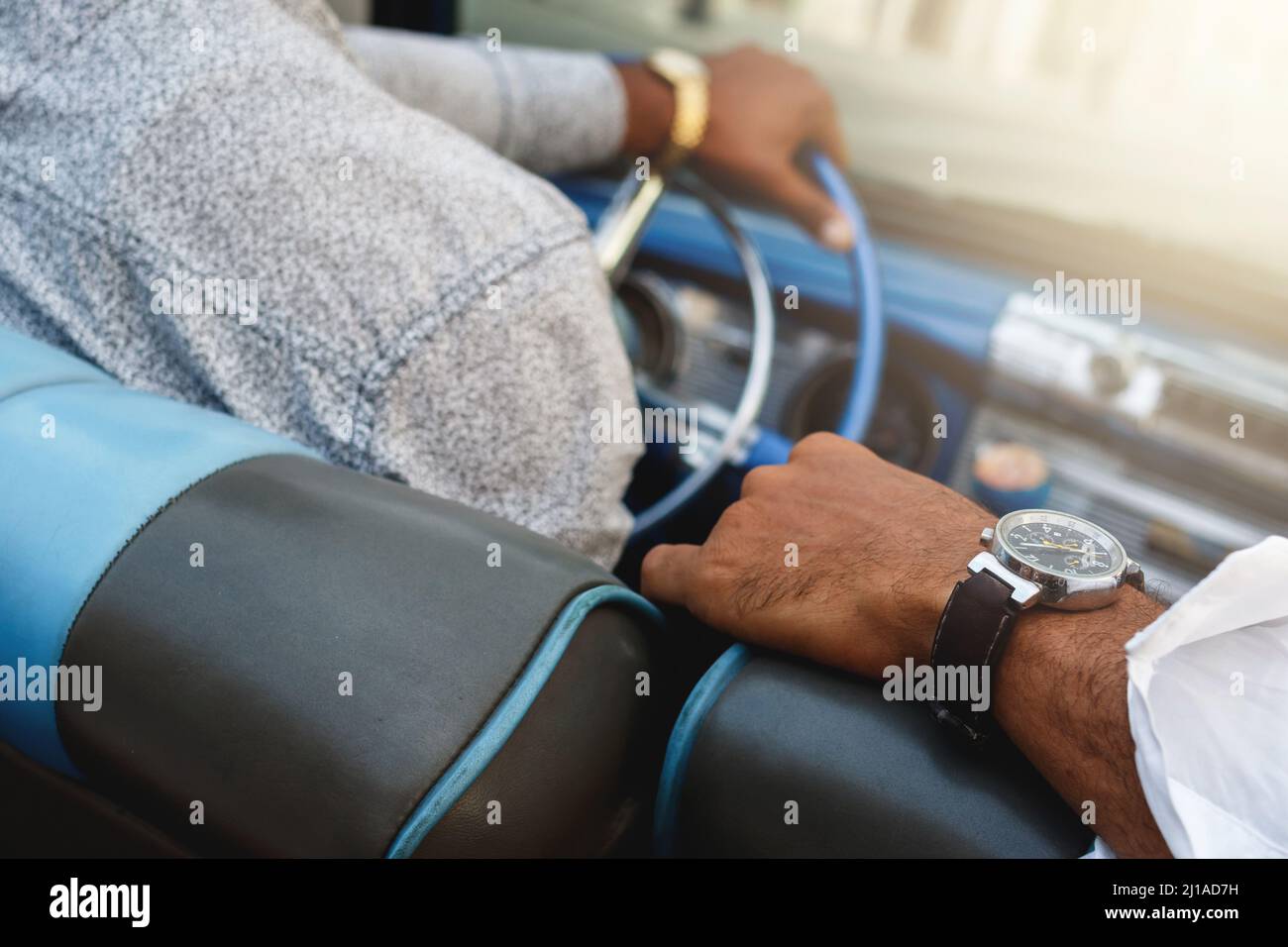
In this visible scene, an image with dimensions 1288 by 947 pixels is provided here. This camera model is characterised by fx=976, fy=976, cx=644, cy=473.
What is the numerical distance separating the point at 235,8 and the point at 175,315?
247 millimetres

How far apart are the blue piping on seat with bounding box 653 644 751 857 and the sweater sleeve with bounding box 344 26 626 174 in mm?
880

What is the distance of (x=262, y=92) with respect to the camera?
29.0 inches

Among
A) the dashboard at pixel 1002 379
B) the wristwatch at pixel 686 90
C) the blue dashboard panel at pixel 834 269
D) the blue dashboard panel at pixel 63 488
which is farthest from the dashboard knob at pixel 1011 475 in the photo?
the blue dashboard panel at pixel 63 488

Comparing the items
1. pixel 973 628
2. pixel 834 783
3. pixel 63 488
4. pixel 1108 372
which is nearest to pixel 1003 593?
pixel 973 628

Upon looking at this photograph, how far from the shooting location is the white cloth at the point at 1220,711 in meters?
0.46

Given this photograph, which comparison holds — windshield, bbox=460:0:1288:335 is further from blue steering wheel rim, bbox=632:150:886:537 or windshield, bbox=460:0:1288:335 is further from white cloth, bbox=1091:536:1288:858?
white cloth, bbox=1091:536:1288:858

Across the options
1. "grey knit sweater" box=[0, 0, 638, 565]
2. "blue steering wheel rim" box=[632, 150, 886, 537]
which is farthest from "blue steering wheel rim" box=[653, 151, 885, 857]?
"grey knit sweater" box=[0, 0, 638, 565]

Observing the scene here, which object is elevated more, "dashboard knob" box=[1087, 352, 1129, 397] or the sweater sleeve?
the sweater sleeve

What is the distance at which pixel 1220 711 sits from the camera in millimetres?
484

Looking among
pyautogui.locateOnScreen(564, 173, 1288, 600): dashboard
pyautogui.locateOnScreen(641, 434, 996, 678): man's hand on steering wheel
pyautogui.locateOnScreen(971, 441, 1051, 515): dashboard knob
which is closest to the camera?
pyautogui.locateOnScreen(641, 434, 996, 678): man's hand on steering wheel

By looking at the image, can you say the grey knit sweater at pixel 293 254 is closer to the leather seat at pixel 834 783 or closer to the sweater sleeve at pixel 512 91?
the leather seat at pixel 834 783

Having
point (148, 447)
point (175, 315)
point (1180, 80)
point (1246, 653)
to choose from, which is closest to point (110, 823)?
point (148, 447)

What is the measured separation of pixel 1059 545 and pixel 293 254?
1.82ft

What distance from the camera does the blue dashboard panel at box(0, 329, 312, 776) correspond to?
0.54 meters
